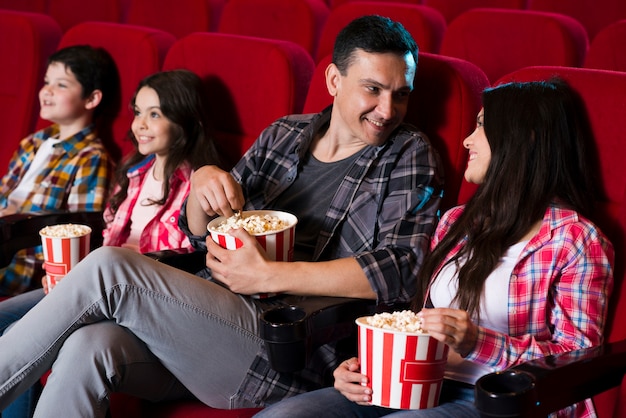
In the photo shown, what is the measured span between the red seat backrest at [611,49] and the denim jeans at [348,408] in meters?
1.01

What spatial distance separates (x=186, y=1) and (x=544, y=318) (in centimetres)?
178

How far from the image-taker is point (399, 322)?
42.8 inches

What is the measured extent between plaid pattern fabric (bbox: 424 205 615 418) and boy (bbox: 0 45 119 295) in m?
1.09

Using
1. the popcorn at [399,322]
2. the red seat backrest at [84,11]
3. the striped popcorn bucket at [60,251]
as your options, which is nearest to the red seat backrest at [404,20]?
the red seat backrest at [84,11]

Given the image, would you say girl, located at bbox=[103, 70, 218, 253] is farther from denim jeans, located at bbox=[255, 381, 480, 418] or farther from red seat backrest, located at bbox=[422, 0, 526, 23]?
red seat backrest, located at bbox=[422, 0, 526, 23]

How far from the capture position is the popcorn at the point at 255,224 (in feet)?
4.42

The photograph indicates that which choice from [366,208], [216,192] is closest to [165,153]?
[216,192]

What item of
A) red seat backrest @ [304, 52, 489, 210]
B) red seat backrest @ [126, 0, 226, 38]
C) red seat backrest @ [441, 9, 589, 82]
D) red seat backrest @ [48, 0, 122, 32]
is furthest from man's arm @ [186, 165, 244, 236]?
red seat backrest @ [48, 0, 122, 32]

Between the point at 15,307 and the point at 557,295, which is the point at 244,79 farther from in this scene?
the point at 557,295

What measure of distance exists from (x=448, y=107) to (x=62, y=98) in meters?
1.02

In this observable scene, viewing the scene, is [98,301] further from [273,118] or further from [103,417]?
[273,118]

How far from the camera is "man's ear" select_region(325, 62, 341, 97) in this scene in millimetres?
1559

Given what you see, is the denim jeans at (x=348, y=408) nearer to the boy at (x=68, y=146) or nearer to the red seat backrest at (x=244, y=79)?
the red seat backrest at (x=244, y=79)

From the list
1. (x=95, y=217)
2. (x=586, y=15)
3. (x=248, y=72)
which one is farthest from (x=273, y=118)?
(x=586, y=15)
